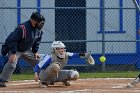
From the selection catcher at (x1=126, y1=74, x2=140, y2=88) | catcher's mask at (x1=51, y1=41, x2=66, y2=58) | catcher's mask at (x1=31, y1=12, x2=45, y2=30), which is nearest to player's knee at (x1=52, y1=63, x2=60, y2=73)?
catcher's mask at (x1=51, y1=41, x2=66, y2=58)

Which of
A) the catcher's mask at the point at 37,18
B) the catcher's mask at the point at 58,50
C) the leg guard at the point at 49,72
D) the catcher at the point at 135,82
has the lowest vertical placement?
the catcher at the point at 135,82

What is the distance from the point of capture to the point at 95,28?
58.3 ft

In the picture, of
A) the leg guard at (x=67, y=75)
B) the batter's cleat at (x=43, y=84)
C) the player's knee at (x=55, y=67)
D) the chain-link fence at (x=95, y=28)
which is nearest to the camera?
the player's knee at (x=55, y=67)

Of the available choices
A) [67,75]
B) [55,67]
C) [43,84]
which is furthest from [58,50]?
[43,84]

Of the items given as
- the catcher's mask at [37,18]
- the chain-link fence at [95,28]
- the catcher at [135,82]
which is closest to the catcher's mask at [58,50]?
the catcher's mask at [37,18]

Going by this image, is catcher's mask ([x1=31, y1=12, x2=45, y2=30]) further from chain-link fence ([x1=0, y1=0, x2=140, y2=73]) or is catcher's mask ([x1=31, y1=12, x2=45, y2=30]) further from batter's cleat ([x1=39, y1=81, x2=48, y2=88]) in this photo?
chain-link fence ([x1=0, y1=0, x2=140, y2=73])

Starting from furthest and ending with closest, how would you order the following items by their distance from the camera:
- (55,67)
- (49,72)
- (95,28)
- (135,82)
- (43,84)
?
(95,28)
(43,84)
(49,72)
(55,67)
(135,82)

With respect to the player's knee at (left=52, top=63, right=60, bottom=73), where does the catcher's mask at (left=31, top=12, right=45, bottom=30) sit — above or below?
above

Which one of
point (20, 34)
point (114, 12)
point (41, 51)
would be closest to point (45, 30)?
point (41, 51)

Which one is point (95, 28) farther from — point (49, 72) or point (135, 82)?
point (135, 82)

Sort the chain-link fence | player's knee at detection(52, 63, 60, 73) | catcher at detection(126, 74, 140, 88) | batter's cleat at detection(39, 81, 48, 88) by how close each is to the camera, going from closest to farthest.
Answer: catcher at detection(126, 74, 140, 88), player's knee at detection(52, 63, 60, 73), batter's cleat at detection(39, 81, 48, 88), the chain-link fence

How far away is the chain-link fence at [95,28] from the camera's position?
679 inches

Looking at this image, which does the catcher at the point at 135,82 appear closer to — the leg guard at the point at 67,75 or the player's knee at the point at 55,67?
the leg guard at the point at 67,75

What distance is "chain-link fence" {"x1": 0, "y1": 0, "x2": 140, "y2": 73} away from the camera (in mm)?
17250
